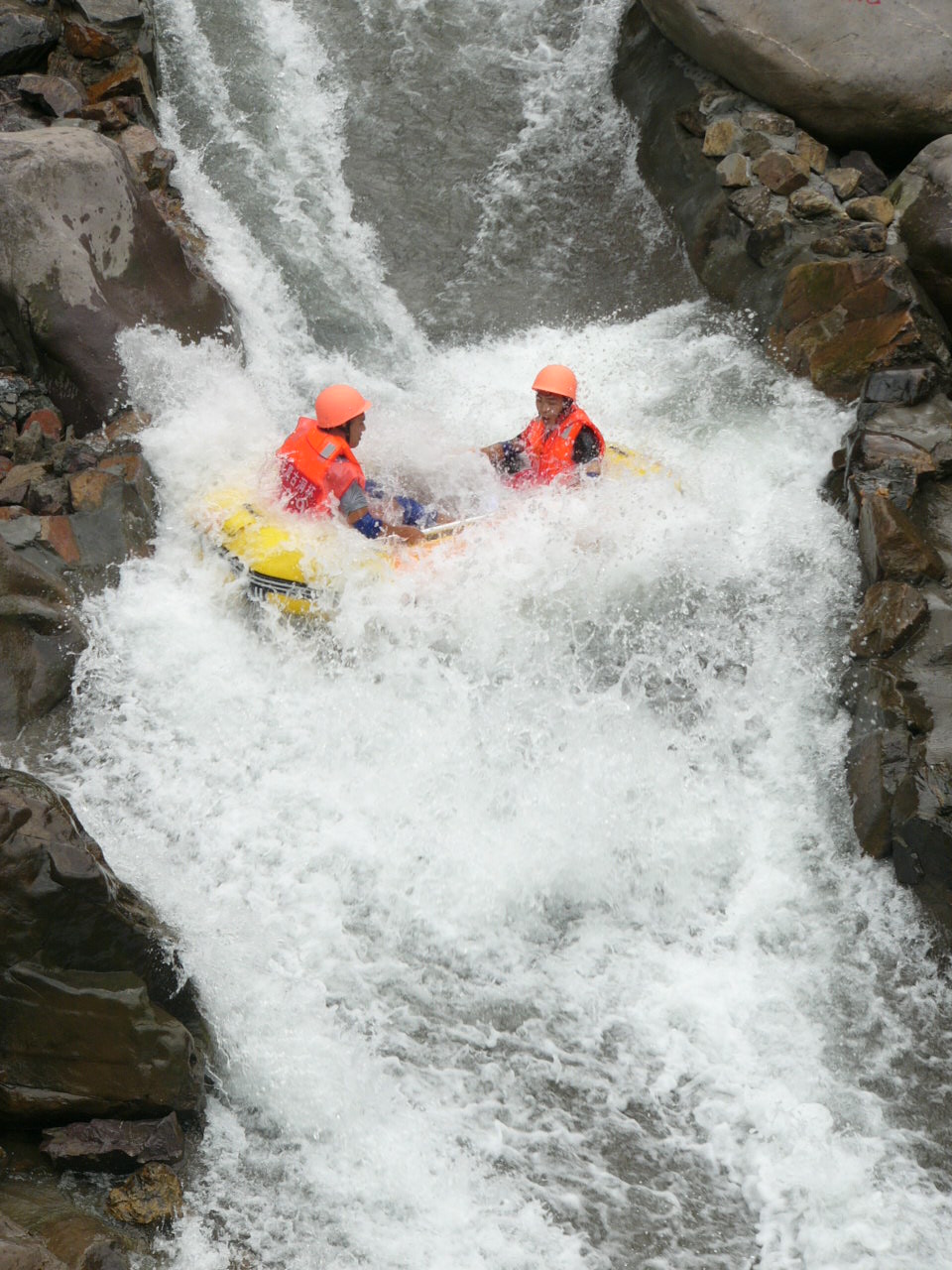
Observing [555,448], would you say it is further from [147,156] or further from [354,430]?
[147,156]

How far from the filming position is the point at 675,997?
475 centimetres

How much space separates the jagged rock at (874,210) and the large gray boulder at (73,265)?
171 inches

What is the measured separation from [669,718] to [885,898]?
129 cm

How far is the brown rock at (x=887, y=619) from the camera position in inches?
219

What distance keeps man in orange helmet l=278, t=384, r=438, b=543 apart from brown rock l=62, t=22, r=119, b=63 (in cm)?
433

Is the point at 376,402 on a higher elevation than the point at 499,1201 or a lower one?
higher

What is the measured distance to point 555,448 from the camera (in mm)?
6430

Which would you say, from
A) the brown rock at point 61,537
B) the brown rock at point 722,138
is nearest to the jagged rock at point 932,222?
the brown rock at point 722,138

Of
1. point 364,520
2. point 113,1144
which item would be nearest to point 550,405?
Answer: point 364,520

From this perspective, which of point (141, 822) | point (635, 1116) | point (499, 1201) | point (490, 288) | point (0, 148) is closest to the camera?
point (499, 1201)

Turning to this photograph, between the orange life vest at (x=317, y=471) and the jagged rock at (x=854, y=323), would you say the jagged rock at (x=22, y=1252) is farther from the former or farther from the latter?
the jagged rock at (x=854, y=323)

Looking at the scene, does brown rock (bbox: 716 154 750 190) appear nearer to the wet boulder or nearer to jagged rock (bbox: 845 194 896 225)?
jagged rock (bbox: 845 194 896 225)

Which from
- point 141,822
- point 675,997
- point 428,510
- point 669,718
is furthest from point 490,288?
point 675,997

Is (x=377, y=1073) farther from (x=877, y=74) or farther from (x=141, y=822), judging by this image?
(x=877, y=74)
